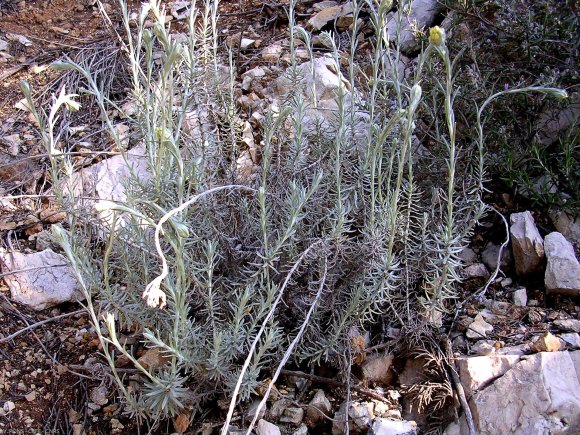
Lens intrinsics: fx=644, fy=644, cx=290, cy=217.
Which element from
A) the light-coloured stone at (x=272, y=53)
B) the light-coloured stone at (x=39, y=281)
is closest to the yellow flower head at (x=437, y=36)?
the light-coloured stone at (x=39, y=281)

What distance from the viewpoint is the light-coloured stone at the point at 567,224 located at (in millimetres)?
2859

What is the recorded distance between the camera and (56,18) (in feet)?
15.9

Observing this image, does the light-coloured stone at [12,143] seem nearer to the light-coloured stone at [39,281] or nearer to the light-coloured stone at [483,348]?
the light-coloured stone at [39,281]

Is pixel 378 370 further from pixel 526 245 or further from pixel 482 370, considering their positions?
pixel 526 245

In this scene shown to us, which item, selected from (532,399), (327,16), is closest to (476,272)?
(532,399)

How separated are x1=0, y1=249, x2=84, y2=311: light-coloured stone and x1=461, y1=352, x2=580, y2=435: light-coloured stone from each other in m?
1.85

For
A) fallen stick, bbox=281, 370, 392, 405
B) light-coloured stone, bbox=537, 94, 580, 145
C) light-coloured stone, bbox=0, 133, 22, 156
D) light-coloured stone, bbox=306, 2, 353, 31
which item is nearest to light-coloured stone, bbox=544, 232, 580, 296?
light-coloured stone, bbox=537, 94, 580, 145

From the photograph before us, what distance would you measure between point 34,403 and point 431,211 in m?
1.79

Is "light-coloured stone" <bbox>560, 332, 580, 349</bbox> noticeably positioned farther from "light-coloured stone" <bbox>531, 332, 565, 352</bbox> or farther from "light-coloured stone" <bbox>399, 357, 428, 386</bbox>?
"light-coloured stone" <bbox>399, 357, 428, 386</bbox>

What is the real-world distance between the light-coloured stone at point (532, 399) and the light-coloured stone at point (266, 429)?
2.19ft

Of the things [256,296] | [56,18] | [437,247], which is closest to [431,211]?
[437,247]

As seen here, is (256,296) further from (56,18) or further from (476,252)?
(56,18)

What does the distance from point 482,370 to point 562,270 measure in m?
0.62

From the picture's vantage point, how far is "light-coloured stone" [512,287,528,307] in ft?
8.89
